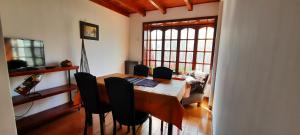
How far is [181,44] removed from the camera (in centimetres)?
420

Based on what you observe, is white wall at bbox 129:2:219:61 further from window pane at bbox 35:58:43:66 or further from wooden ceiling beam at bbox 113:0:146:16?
window pane at bbox 35:58:43:66

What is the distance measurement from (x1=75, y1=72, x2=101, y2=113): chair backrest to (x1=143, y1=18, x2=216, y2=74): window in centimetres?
297

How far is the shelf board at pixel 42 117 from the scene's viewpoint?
2.06 meters

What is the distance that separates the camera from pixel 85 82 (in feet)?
5.83

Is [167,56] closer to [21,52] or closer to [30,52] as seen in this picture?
[30,52]

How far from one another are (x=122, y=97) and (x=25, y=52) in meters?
1.85

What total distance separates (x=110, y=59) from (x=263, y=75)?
4.00 meters

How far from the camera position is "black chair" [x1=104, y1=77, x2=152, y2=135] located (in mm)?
1521

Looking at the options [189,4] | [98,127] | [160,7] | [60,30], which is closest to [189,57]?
[189,4]

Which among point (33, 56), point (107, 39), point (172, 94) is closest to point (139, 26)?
point (107, 39)

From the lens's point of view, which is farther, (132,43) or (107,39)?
(132,43)

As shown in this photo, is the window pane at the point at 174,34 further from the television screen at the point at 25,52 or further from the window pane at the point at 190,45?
the television screen at the point at 25,52

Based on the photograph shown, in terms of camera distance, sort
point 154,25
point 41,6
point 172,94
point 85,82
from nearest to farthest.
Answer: point 172,94 < point 85,82 < point 41,6 < point 154,25

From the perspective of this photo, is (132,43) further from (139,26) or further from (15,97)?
(15,97)
